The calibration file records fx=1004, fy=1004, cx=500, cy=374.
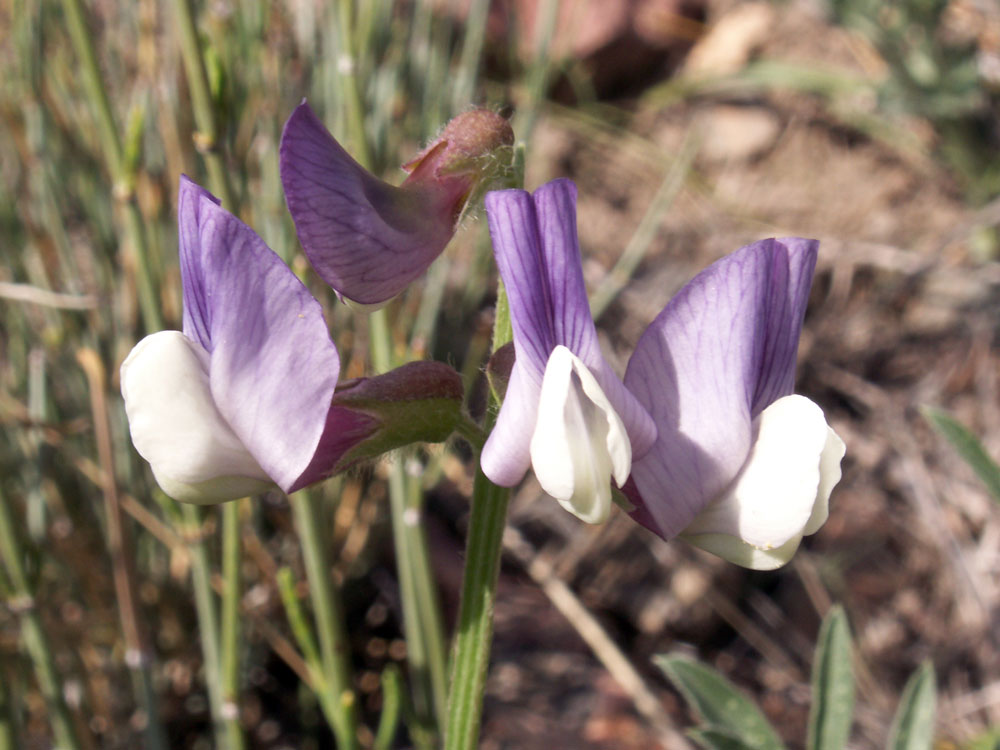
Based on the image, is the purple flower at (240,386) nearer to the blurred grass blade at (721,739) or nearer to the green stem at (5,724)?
the blurred grass blade at (721,739)

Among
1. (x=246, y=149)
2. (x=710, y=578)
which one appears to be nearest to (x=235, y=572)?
(x=246, y=149)

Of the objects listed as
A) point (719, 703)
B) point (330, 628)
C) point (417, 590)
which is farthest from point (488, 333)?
point (719, 703)

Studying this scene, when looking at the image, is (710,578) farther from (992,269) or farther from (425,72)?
(425,72)

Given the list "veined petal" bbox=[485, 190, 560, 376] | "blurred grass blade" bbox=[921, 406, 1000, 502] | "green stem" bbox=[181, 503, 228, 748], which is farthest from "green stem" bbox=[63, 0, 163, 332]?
"blurred grass blade" bbox=[921, 406, 1000, 502]

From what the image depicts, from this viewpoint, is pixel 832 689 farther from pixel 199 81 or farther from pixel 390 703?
pixel 199 81

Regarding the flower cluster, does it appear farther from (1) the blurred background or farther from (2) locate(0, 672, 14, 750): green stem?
(2) locate(0, 672, 14, 750): green stem

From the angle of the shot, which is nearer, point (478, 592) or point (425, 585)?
point (478, 592)

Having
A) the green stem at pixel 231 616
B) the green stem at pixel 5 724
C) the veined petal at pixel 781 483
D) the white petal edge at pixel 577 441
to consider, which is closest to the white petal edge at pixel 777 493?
the veined petal at pixel 781 483
